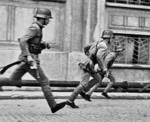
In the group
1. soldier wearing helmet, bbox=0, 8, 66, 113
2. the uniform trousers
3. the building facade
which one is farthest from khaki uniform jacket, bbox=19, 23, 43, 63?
the building facade

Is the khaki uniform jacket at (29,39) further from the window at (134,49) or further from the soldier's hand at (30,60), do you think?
the window at (134,49)

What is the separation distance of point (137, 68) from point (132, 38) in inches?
44.0

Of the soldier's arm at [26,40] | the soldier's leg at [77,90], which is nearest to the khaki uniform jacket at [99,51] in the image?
the soldier's leg at [77,90]

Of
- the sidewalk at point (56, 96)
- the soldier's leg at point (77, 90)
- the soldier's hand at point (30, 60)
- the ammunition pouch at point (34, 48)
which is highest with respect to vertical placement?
the ammunition pouch at point (34, 48)

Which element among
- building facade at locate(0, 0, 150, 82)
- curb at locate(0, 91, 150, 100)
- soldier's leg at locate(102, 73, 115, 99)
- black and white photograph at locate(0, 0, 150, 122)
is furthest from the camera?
building facade at locate(0, 0, 150, 82)

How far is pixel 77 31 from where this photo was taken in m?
16.1

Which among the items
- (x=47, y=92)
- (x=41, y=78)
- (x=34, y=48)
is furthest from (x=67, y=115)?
(x=34, y=48)

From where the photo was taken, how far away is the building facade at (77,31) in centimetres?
1513

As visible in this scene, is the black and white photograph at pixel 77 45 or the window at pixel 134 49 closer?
the black and white photograph at pixel 77 45

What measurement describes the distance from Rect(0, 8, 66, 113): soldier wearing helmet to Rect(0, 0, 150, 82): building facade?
6.92m

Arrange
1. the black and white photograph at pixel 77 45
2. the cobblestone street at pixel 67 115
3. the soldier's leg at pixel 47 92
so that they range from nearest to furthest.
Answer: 1. the cobblestone street at pixel 67 115
2. the soldier's leg at pixel 47 92
3. the black and white photograph at pixel 77 45

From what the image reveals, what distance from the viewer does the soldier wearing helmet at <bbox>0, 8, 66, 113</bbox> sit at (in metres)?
7.85

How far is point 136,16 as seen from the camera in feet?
54.6

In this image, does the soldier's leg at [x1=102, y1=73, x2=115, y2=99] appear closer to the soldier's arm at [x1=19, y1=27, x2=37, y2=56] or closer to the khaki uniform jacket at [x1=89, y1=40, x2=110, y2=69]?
the khaki uniform jacket at [x1=89, y1=40, x2=110, y2=69]
